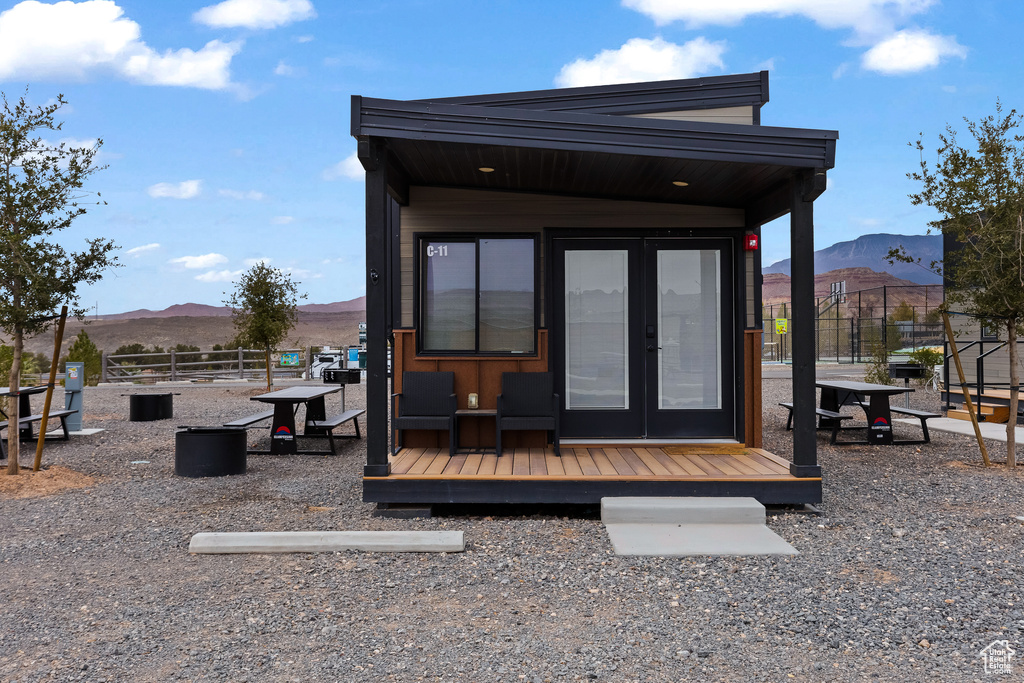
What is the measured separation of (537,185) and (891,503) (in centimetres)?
348

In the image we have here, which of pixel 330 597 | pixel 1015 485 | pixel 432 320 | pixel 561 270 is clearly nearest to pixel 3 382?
pixel 432 320

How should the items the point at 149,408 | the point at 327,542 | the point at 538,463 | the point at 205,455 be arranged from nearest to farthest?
the point at 327,542 < the point at 538,463 < the point at 205,455 < the point at 149,408

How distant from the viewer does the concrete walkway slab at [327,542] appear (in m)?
3.95

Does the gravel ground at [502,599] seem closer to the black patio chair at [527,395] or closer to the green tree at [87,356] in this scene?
the black patio chair at [527,395]

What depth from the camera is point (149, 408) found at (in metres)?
11.0

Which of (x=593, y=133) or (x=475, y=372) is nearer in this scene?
(x=593, y=133)

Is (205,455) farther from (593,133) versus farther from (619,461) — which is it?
(593,133)

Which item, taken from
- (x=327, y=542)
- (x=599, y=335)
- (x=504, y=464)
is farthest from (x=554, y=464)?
(x=327, y=542)

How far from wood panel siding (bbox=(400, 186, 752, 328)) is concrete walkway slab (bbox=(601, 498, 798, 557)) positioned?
2.32 meters

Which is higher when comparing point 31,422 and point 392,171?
point 392,171

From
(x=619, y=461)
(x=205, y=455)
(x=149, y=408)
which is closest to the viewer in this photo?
(x=619, y=461)

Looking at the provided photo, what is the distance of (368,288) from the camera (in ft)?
14.9

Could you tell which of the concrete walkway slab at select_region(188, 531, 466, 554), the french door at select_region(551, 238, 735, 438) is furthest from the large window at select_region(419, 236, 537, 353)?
the concrete walkway slab at select_region(188, 531, 466, 554)

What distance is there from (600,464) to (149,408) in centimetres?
836
